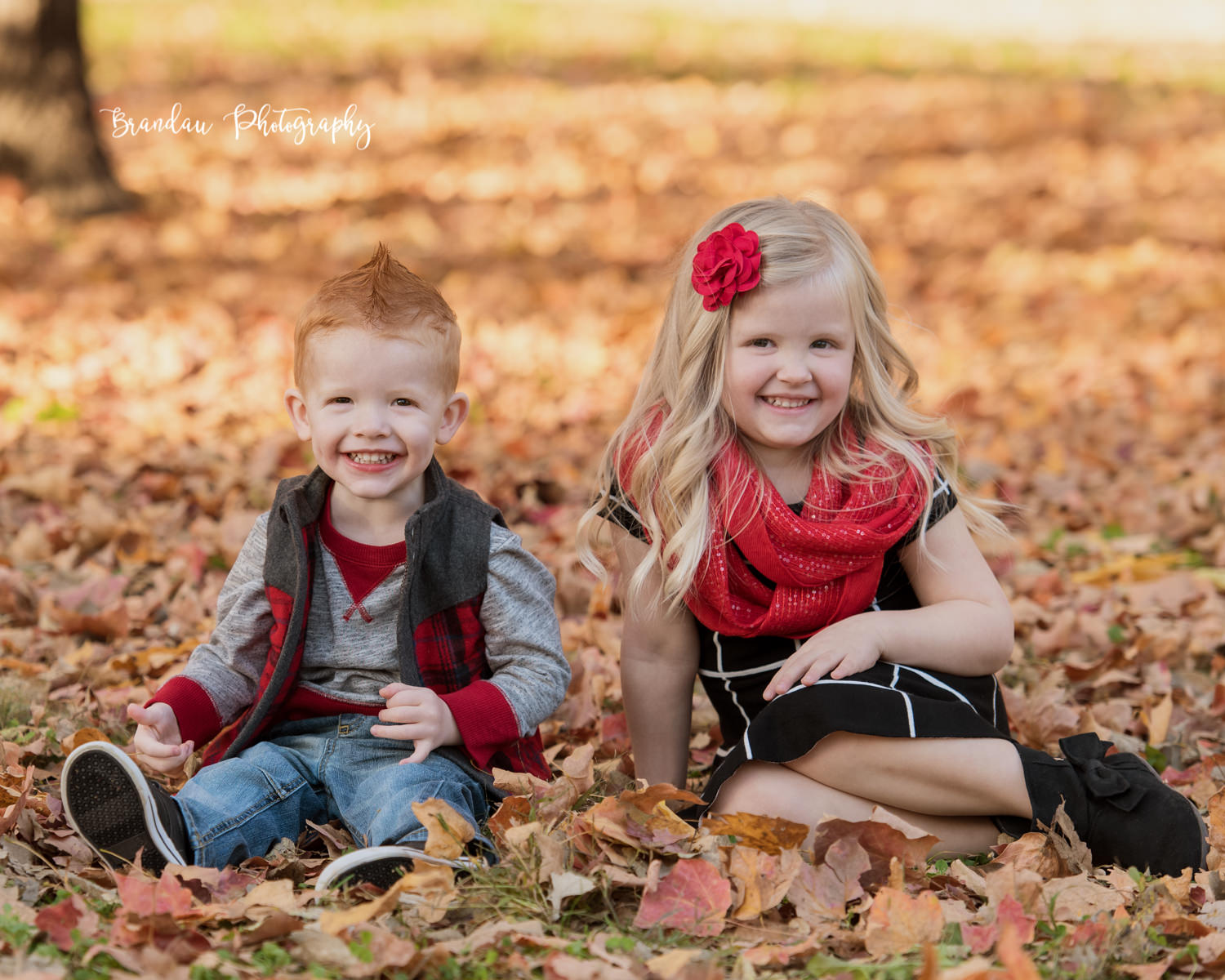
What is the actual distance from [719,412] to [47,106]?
283 inches

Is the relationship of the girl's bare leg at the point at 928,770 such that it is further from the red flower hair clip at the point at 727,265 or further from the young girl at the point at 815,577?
the red flower hair clip at the point at 727,265

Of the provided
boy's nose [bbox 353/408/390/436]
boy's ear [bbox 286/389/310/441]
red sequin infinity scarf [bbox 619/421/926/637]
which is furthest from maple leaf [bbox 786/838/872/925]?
boy's ear [bbox 286/389/310/441]

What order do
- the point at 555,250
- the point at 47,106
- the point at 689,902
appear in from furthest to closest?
the point at 555,250 < the point at 47,106 < the point at 689,902

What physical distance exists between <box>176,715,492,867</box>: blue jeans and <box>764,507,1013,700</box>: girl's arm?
2.12 ft

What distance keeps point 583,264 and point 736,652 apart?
652 cm

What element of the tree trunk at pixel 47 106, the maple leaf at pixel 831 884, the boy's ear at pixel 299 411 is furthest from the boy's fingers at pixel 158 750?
the tree trunk at pixel 47 106

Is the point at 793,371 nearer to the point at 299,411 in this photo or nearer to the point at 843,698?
the point at 843,698

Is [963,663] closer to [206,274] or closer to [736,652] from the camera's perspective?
[736,652]

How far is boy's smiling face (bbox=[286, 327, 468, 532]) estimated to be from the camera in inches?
96.0

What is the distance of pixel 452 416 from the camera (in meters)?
2.58

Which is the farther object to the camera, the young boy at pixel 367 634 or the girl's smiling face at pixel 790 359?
the girl's smiling face at pixel 790 359

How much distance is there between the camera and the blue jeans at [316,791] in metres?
2.37

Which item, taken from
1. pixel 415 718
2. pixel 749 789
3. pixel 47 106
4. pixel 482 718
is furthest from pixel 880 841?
pixel 47 106

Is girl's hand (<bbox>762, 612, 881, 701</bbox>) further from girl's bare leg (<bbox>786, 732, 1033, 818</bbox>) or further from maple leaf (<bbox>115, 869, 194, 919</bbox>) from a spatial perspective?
maple leaf (<bbox>115, 869, 194, 919</bbox>)
